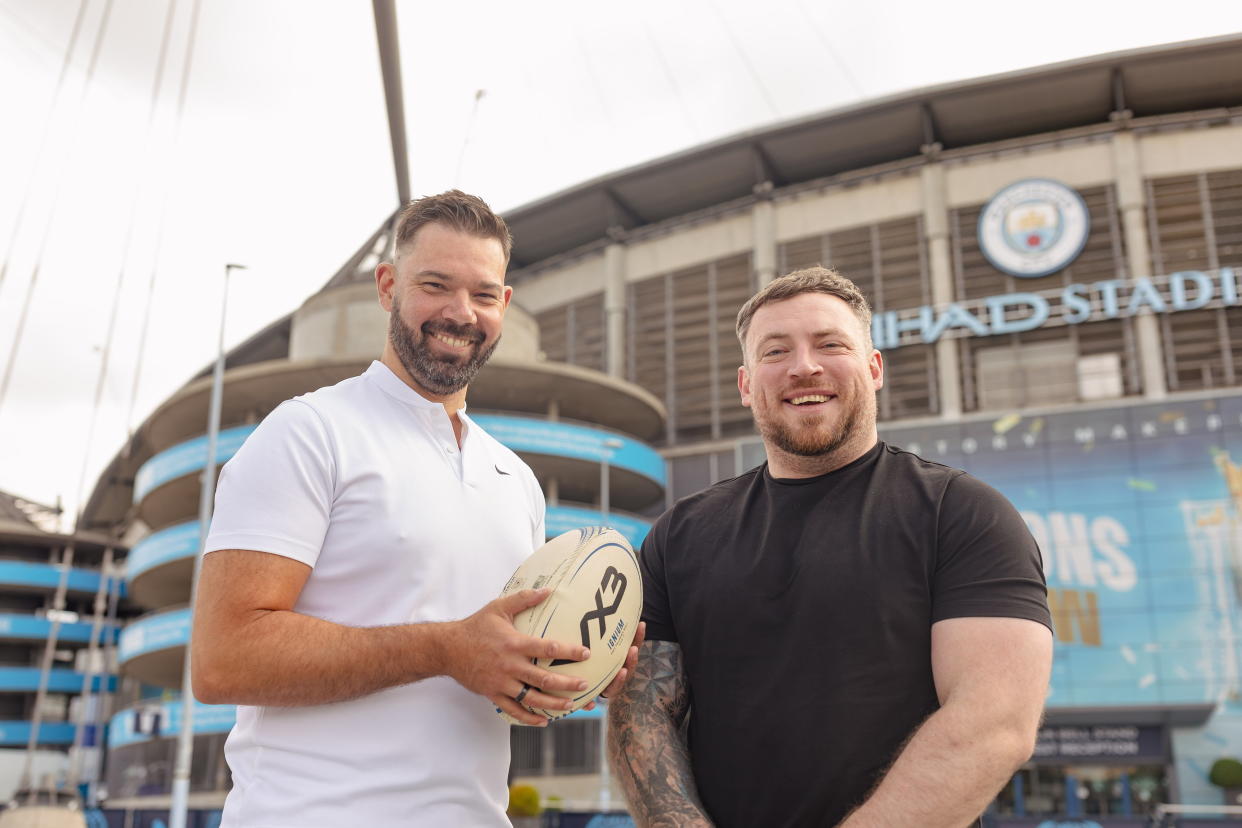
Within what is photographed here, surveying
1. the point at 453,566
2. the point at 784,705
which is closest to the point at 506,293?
the point at 453,566

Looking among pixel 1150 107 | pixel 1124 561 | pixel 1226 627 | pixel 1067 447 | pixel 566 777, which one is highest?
pixel 1150 107

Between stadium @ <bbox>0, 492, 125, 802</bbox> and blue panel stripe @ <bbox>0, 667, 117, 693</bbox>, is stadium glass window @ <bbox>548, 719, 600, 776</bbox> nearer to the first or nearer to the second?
stadium @ <bbox>0, 492, 125, 802</bbox>

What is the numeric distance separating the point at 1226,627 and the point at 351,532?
120 feet

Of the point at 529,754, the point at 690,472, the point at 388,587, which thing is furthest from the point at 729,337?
the point at 388,587

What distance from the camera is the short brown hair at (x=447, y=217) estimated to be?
134 inches

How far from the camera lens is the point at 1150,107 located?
40188mm

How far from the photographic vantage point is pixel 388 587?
3.09 meters

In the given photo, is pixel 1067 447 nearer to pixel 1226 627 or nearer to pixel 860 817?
pixel 1226 627

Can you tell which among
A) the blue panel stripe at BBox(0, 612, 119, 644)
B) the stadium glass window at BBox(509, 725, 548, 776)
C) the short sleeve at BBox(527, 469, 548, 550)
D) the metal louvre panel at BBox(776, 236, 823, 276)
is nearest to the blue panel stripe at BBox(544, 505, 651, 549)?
the stadium glass window at BBox(509, 725, 548, 776)

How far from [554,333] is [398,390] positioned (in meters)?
45.8

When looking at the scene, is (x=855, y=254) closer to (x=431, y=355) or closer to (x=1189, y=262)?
(x=1189, y=262)

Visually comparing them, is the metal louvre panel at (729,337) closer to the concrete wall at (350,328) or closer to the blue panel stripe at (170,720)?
the concrete wall at (350,328)

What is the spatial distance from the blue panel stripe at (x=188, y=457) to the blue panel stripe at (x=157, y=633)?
5.23m

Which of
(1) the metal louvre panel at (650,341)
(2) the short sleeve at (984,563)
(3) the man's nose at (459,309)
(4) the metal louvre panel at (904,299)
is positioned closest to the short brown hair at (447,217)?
(3) the man's nose at (459,309)
